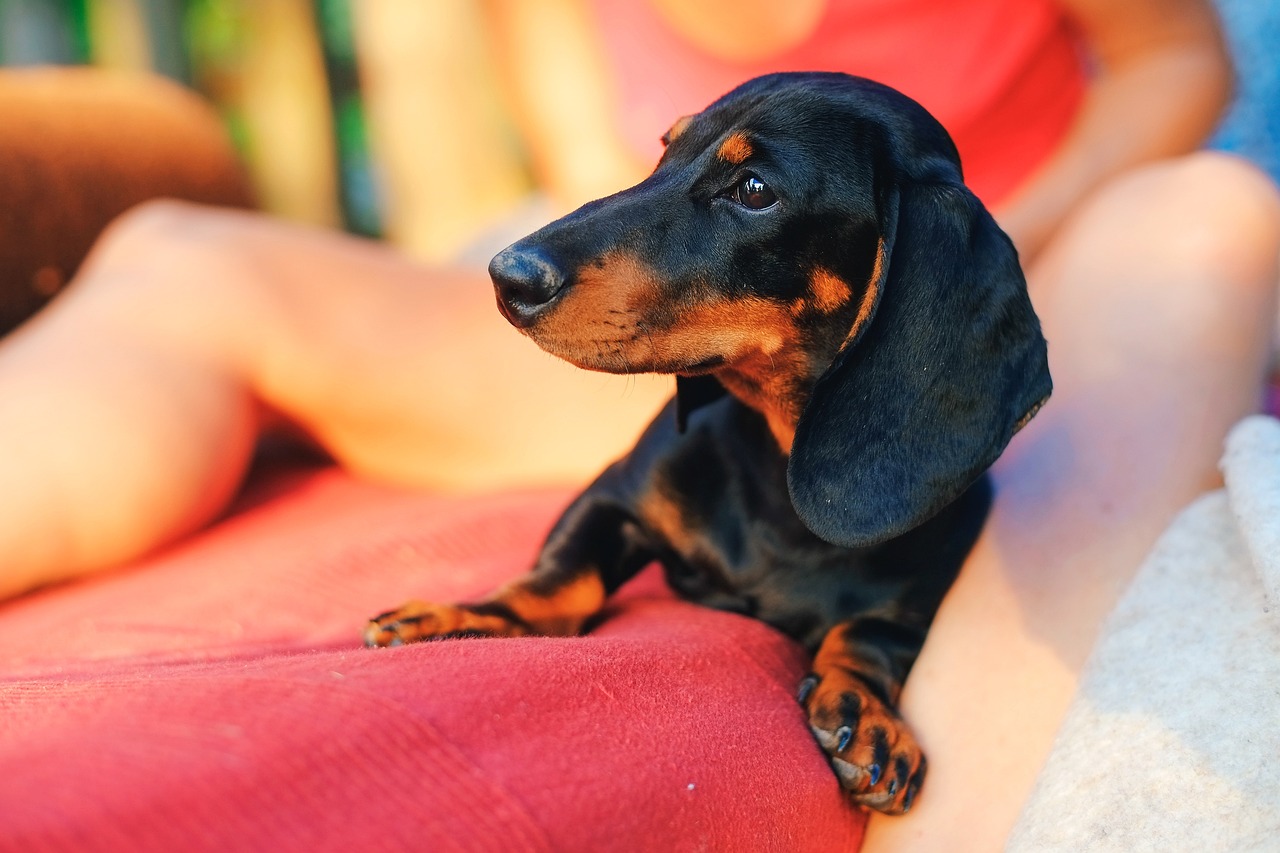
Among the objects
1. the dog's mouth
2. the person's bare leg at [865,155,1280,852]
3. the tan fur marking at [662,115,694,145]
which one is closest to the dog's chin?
the dog's mouth

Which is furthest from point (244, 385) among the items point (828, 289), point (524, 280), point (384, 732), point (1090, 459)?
point (1090, 459)

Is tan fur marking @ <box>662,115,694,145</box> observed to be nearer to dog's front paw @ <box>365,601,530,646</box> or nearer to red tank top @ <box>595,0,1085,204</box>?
dog's front paw @ <box>365,601,530,646</box>

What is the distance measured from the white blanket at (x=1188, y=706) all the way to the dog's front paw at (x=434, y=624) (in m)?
0.62

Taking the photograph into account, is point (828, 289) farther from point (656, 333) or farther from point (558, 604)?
point (558, 604)

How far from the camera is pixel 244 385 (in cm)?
207

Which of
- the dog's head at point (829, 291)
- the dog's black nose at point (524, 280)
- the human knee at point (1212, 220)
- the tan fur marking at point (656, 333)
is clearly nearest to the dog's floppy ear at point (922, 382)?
the dog's head at point (829, 291)

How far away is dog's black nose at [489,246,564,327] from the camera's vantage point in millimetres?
1166

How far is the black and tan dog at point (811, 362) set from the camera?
1.19 metres

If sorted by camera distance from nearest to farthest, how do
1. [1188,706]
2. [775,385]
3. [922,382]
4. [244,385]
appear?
→ 1. [1188,706]
2. [922,382]
3. [775,385]
4. [244,385]

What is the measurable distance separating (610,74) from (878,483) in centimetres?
190

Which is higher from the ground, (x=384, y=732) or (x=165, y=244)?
(x=165, y=244)

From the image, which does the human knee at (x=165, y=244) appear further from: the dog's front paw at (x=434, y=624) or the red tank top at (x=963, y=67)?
the dog's front paw at (x=434, y=624)

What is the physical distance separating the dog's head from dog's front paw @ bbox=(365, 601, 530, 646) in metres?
0.34

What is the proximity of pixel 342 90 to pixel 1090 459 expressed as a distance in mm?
5137
